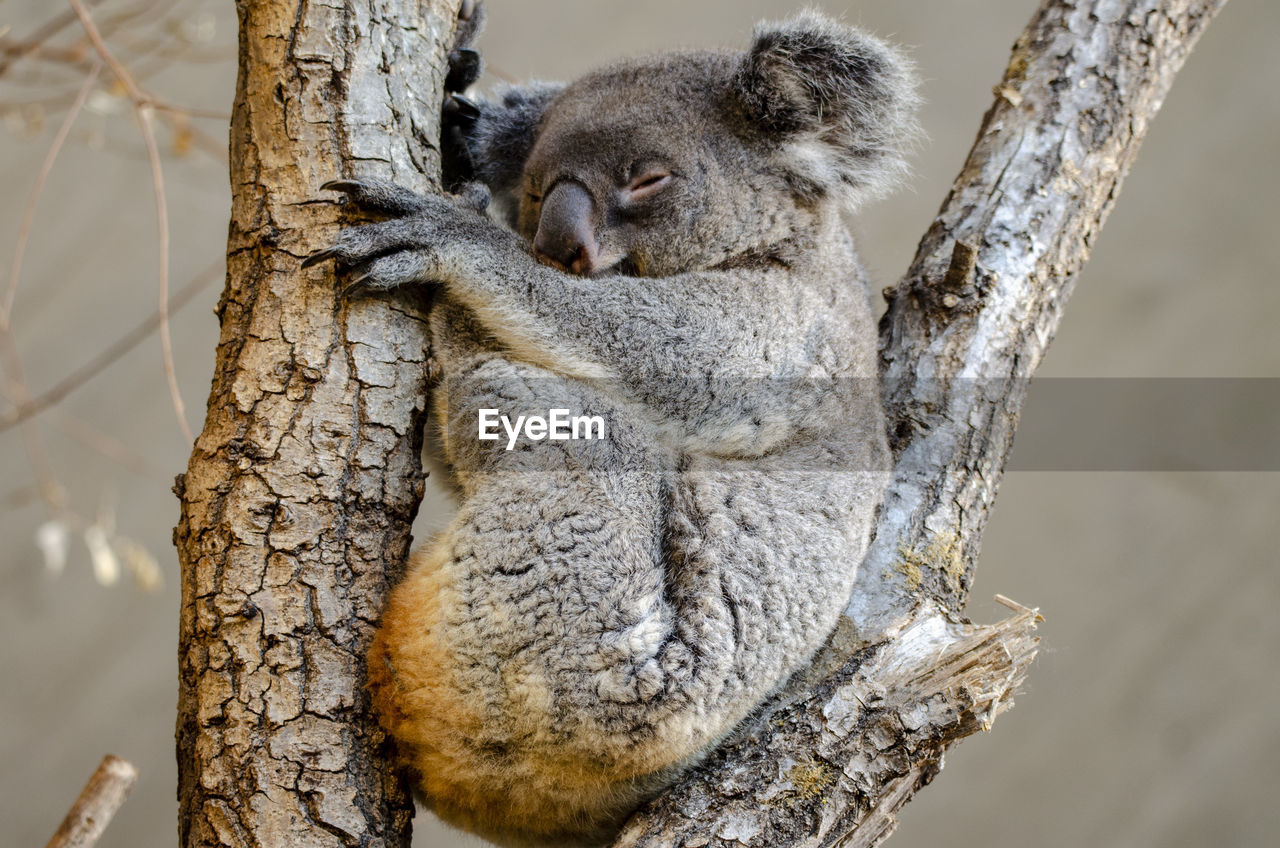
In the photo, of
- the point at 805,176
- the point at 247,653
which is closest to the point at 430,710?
the point at 247,653

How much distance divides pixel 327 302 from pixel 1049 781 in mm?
4342

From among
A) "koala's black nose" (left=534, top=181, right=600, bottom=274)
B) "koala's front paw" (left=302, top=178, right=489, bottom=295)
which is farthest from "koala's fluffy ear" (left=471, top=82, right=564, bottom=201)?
"koala's front paw" (left=302, top=178, right=489, bottom=295)

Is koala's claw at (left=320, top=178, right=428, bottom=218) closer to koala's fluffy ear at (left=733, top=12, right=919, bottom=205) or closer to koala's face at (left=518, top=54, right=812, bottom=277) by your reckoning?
koala's face at (left=518, top=54, right=812, bottom=277)

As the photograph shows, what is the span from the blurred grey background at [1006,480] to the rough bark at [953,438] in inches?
87.2

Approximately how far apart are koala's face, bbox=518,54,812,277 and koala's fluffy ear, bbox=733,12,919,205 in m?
0.06

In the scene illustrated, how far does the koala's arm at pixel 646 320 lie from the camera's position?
5.30ft

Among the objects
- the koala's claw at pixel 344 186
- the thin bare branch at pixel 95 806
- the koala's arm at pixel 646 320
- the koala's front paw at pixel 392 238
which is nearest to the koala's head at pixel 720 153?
the koala's arm at pixel 646 320

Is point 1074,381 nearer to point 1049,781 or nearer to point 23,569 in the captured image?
point 1049,781

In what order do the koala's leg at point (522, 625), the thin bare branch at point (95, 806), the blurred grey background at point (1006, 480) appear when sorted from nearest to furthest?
the koala's leg at point (522, 625), the thin bare branch at point (95, 806), the blurred grey background at point (1006, 480)

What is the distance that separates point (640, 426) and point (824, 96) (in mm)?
866

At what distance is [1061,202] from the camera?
231 centimetres

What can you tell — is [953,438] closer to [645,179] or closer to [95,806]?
[645,179]

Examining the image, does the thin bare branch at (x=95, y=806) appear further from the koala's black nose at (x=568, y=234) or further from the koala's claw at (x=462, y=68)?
the koala's claw at (x=462, y=68)

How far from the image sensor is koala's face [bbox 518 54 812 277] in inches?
76.6
